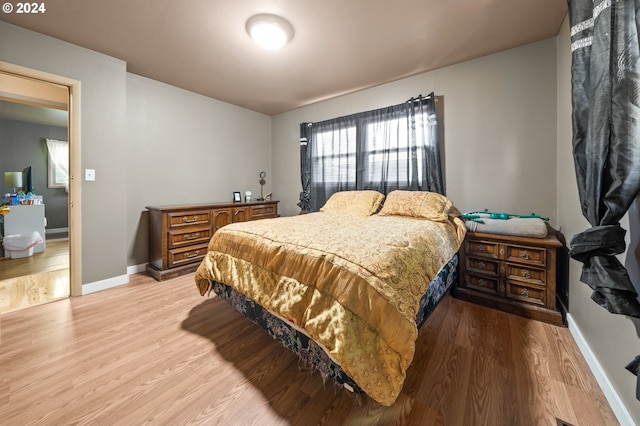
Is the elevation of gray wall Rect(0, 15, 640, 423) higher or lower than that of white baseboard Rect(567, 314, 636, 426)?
higher

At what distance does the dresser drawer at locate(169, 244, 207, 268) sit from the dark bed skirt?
4.09ft

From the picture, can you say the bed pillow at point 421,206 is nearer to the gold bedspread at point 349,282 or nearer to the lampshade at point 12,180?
the gold bedspread at point 349,282

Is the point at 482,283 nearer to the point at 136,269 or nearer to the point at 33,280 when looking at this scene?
the point at 136,269

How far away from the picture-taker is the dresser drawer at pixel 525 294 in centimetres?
195

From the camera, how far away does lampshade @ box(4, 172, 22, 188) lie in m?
4.73

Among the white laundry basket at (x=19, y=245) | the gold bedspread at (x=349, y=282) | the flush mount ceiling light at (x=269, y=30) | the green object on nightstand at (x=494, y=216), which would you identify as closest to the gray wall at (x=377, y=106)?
the green object on nightstand at (x=494, y=216)

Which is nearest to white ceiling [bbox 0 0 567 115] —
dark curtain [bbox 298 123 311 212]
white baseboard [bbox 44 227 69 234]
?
dark curtain [bbox 298 123 311 212]

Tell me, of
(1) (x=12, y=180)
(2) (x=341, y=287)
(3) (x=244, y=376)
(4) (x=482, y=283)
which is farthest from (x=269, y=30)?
(1) (x=12, y=180)

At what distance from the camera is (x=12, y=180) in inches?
188

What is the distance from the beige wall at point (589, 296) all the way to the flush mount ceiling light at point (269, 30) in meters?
2.22

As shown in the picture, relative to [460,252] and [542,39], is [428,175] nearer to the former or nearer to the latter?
[460,252]

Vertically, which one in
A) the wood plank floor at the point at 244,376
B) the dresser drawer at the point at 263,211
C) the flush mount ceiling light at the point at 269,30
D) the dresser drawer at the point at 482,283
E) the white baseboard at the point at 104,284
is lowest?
the wood plank floor at the point at 244,376

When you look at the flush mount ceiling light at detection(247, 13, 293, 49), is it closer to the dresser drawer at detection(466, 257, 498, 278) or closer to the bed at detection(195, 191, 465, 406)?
the bed at detection(195, 191, 465, 406)

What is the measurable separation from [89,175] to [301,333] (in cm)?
269
